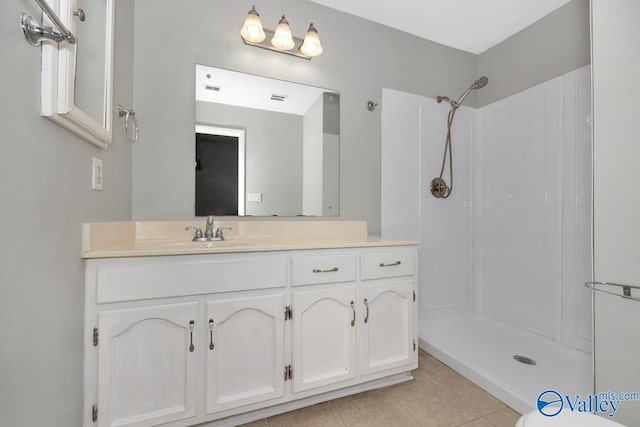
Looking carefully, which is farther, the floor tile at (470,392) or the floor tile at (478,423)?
the floor tile at (470,392)

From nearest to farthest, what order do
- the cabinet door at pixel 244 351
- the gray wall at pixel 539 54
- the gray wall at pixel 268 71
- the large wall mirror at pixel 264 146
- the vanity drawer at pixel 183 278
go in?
the vanity drawer at pixel 183 278 < the cabinet door at pixel 244 351 < the gray wall at pixel 268 71 < the large wall mirror at pixel 264 146 < the gray wall at pixel 539 54

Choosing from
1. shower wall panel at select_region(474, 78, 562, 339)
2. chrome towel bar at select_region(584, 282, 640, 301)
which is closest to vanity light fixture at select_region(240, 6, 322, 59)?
shower wall panel at select_region(474, 78, 562, 339)

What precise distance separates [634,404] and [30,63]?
7.49 feet

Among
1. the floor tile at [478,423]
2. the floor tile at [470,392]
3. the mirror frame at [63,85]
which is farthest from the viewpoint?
the floor tile at [470,392]

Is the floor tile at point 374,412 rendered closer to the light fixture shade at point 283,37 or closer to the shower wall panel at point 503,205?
the shower wall panel at point 503,205

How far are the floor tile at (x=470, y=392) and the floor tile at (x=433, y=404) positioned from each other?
39 millimetres

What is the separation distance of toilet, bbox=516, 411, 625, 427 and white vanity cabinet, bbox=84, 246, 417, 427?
788 mm

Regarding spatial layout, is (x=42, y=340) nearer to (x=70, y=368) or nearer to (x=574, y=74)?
(x=70, y=368)

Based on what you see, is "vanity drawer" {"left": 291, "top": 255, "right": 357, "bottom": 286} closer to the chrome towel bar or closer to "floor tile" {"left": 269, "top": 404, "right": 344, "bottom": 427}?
"floor tile" {"left": 269, "top": 404, "right": 344, "bottom": 427}

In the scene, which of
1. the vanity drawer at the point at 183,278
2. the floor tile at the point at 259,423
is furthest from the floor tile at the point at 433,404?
the vanity drawer at the point at 183,278

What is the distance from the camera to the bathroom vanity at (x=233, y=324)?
3.61 ft

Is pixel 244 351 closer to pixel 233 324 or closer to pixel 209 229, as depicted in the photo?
pixel 233 324

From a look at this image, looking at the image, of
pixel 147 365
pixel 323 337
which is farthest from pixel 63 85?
pixel 323 337

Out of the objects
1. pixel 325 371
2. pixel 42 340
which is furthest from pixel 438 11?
pixel 42 340
